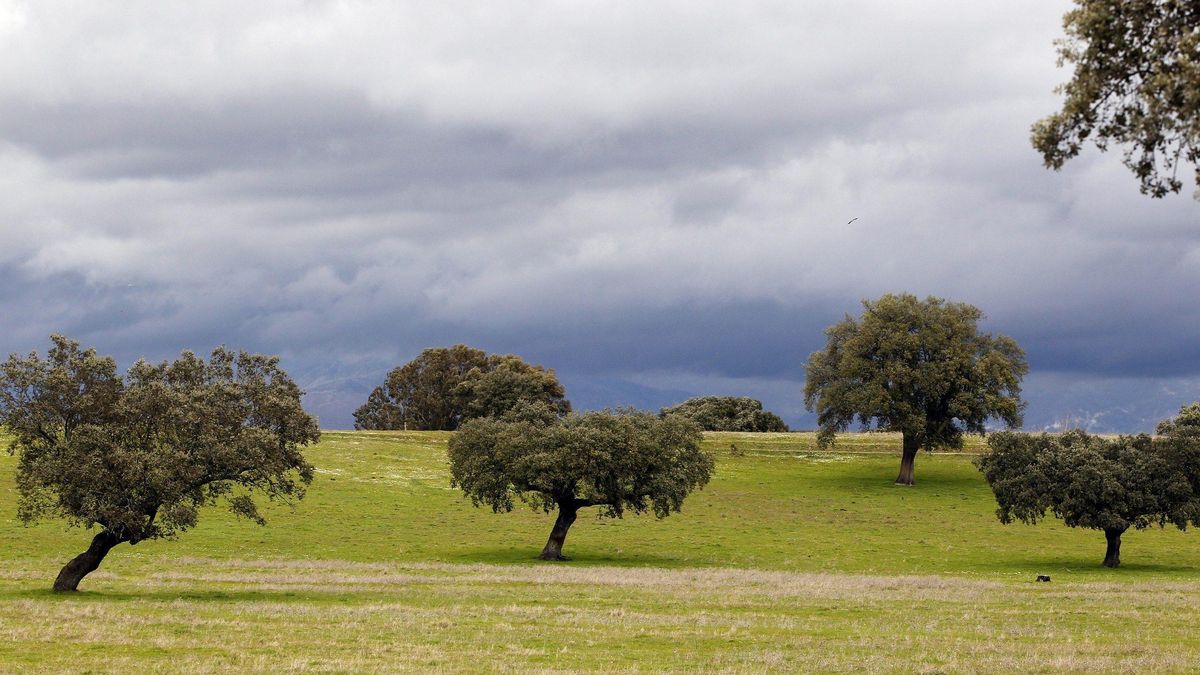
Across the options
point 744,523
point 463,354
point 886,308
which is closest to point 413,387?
point 463,354

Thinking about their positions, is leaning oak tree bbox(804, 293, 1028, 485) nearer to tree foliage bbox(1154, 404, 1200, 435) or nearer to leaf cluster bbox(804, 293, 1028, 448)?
leaf cluster bbox(804, 293, 1028, 448)

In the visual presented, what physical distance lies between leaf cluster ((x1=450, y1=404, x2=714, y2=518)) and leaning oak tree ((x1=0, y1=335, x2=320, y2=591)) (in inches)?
901

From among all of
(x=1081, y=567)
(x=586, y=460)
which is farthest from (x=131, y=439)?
(x=1081, y=567)

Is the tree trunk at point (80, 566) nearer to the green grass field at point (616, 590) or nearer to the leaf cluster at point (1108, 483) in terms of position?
the green grass field at point (616, 590)

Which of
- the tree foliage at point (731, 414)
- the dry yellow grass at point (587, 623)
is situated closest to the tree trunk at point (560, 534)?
the dry yellow grass at point (587, 623)

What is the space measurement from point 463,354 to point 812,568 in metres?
122

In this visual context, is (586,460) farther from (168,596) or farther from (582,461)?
(168,596)

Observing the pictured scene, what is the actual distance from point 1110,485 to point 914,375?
3794 cm

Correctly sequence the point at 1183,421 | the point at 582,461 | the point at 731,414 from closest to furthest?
the point at 582,461
the point at 1183,421
the point at 731,414

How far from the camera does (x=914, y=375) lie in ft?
331

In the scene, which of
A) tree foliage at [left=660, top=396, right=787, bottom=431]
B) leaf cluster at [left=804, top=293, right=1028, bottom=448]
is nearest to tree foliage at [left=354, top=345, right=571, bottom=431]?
tree foliage at [left=660, top=396, right=787, bottom=431]

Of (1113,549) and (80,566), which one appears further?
(1113,549)

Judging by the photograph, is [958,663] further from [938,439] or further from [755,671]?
[938,439]

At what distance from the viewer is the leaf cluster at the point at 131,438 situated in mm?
40562
